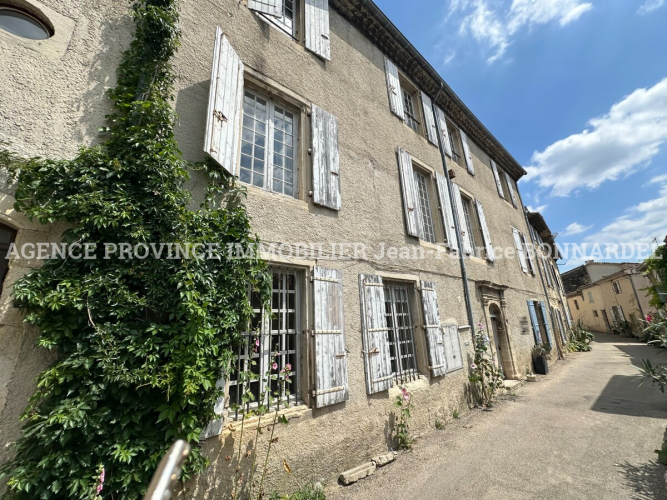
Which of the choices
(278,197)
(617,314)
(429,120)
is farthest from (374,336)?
(617,314)

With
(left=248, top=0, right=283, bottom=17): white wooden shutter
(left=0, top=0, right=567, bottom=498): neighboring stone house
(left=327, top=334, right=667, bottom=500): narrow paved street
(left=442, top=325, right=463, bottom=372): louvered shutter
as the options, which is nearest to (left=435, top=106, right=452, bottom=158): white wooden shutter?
(left=0, top=0, right=567, bottom=498): neighboring stone house

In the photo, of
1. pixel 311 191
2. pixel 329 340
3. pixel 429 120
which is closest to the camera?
pixel 329 340

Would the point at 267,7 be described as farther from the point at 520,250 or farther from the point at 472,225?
the point at 520,250

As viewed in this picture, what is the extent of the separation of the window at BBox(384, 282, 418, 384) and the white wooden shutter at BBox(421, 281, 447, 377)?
279 mm

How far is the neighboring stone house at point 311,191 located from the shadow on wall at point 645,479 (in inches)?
95.6

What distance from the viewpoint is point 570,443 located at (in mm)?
4086

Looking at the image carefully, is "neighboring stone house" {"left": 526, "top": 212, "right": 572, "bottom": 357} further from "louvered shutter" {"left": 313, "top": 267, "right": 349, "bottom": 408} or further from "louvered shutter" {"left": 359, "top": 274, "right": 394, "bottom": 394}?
"louvered shutter" {"left": 313, "top": 267, "right": 349, "bottom": 408}

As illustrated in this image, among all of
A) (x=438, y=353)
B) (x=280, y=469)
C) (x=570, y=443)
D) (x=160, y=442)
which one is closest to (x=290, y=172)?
(x=160, y=442)

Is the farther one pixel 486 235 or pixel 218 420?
pixel 486 235

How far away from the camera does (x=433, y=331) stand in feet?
17.4

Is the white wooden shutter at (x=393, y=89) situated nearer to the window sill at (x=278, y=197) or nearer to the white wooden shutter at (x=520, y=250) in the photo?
the window sill at (x=278, y=197)

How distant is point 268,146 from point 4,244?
9.61ft

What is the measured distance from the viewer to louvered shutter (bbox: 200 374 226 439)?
8.85 ft

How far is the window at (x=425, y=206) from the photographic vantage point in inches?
265
